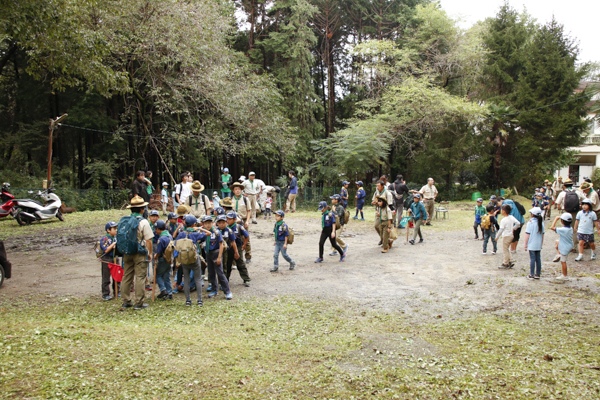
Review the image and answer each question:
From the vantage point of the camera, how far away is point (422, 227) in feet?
55.4

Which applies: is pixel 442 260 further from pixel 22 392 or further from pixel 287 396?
pixel 22 392

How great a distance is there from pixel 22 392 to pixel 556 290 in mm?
8634

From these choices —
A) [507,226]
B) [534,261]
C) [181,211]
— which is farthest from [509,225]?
[181,211]

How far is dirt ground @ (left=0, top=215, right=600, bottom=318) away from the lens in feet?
25.4

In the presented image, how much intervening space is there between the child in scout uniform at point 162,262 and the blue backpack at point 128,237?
2.06ft

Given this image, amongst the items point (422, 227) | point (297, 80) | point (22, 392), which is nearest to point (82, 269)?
point (22, 392)

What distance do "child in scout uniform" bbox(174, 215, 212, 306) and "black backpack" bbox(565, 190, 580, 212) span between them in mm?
9657

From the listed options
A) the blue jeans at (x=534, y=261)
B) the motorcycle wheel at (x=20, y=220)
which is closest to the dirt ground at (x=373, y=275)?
the blue jeans at (x=534, y=261)

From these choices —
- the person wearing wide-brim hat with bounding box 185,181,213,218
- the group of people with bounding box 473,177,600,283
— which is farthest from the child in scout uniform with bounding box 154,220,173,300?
the group of people with bounding box 473,177,600,283

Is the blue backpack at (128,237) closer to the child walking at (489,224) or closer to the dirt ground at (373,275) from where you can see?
the dirt ground at (373,275)

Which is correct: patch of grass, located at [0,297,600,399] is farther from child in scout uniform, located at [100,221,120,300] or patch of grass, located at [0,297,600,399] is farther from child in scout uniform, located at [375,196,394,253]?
child in scout uniform, located at [375,196,394,253]

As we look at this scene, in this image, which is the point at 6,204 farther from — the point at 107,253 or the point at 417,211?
the point at 417,211

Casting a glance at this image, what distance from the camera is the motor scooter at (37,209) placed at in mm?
15320

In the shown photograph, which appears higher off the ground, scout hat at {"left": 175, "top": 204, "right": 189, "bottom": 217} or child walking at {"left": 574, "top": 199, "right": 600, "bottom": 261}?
scout hat at {"left": 175, "top": 204, "right": 189, "bottom": 217}
